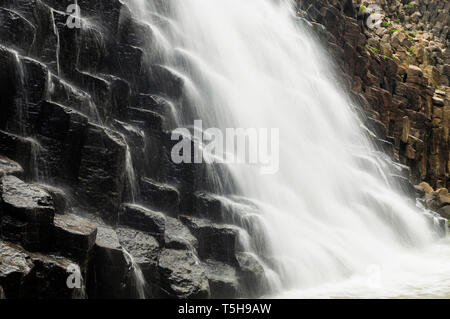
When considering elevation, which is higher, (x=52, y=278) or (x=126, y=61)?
(x=126, y=61)

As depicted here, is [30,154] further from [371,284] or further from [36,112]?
[371,284]

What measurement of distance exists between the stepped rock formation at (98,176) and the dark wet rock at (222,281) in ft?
0.06

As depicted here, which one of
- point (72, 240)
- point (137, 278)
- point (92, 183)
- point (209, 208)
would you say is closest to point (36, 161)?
point (92, 183)

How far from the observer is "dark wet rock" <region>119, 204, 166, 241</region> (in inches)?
261

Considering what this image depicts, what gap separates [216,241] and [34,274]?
324 centimetres

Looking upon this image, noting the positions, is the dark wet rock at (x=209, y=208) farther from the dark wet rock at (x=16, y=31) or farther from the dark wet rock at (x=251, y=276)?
the dark wet rock at (x=16, y=31)

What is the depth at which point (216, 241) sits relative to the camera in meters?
7.24

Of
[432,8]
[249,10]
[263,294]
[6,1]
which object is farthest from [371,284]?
[432,8]

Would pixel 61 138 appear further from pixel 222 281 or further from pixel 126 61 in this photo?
pixel 222 281

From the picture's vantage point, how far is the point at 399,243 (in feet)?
40.4

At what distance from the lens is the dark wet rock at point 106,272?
546 cm

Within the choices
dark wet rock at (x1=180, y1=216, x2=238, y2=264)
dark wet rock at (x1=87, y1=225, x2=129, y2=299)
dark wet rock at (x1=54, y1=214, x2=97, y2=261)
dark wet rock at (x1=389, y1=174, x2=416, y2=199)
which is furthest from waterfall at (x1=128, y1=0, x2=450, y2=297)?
dark wet rock at (x1=54, y1=214, x2=97, y2=261)

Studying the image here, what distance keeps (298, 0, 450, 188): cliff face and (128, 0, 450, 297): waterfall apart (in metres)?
1.74
